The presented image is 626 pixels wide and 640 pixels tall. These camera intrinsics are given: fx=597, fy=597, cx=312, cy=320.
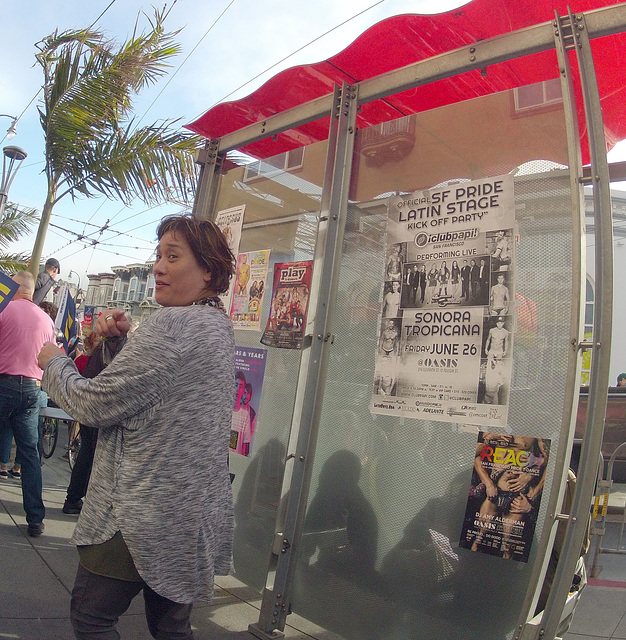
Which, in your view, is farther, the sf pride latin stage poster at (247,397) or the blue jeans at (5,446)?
A: the blue jeans at (5,446)

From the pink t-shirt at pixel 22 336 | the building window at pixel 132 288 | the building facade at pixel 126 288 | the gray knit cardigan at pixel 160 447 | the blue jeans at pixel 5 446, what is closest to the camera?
the gray knit cardigan at pixel 160 447

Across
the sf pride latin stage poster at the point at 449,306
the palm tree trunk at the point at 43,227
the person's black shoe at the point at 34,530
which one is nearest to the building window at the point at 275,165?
the sf pride latin stage poster at the point at 449,306

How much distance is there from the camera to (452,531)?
2643 mm

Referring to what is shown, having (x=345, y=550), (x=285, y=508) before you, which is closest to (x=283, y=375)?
(x=285, y=508)

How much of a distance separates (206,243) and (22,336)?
3526 mm

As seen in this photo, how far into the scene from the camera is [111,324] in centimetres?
227

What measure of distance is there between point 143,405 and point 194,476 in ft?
0.86

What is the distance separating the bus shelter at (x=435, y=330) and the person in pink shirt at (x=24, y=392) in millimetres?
1855

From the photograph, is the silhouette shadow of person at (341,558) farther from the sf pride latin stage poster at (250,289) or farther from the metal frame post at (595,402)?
the sf pride latin stage poster at (250,289)

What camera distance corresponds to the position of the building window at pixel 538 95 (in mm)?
2600

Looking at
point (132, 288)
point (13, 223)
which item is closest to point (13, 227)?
point (13, 223)

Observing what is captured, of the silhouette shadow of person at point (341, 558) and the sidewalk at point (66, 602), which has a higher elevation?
the silhouette shadow of person at point (341, 558)

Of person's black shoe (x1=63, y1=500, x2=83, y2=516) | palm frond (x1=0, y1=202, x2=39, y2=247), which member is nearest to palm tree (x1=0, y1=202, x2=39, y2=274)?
palm frond (x1=0, y1=202, x2=39, y2=247)

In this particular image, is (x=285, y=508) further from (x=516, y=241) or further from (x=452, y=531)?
(x=516, y=241)
